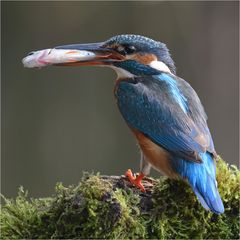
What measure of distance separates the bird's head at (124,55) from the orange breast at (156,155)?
329mm

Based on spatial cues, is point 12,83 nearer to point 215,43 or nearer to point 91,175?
point 215,43

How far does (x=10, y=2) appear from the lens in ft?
27.6

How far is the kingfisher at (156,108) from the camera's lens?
3.20 meters

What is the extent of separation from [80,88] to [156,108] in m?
4.89

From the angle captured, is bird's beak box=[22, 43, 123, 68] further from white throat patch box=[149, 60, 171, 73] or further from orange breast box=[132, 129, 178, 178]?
orange breast box=[132, 129, 178, 178]

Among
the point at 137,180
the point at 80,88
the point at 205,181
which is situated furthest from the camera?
the point at 80,88

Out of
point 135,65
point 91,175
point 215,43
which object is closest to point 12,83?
point 215,43

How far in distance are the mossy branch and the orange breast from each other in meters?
0.08

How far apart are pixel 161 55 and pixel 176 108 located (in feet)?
1.17

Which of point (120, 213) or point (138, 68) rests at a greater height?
point (138, 68)

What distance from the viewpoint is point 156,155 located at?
3.37 m

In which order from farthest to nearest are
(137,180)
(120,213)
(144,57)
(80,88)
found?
(80,88), (144,57), (137,180), (120,213)

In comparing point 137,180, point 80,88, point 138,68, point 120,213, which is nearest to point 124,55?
point 138,68

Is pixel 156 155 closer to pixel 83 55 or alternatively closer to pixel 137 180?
pixel 137 180
